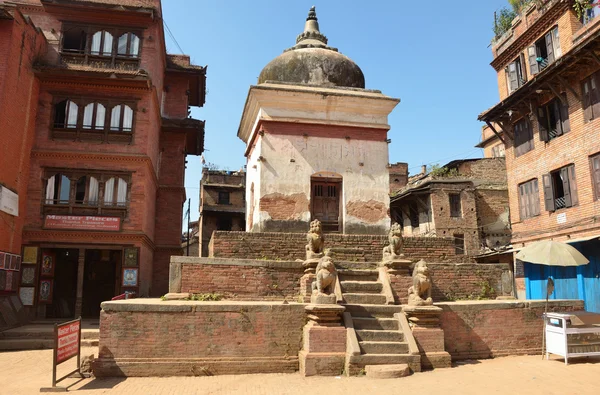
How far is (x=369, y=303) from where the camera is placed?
1054cm

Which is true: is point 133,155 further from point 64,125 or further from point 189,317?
point 189,317

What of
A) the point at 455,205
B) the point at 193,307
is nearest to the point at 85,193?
the point at 193,307

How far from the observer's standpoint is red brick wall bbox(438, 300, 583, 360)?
10086 millimetres

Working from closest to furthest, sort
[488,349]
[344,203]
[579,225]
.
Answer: [488,349] < [344,203] < [579,225]

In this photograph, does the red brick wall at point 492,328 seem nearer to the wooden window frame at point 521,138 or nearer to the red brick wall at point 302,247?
the red brick wall at point 302,247

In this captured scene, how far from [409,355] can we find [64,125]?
54.3 feet

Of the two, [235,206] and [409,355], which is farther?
[235,206]

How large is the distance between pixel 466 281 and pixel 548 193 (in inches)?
363

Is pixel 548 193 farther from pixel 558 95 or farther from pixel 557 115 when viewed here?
pixel 558 95

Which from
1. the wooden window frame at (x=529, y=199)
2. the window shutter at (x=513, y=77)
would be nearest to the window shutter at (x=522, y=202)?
the wooden window frame at (x=529, y=199)

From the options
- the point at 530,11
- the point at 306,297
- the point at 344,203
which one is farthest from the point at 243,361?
the point at 530,11

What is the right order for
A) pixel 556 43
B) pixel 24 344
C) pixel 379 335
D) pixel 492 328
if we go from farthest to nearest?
pixel 556 43 → pixel 24 344 → pixel 492 328 → pixel 379 335

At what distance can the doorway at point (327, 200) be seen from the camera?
1411 centimetres

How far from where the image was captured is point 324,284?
30.4ft
